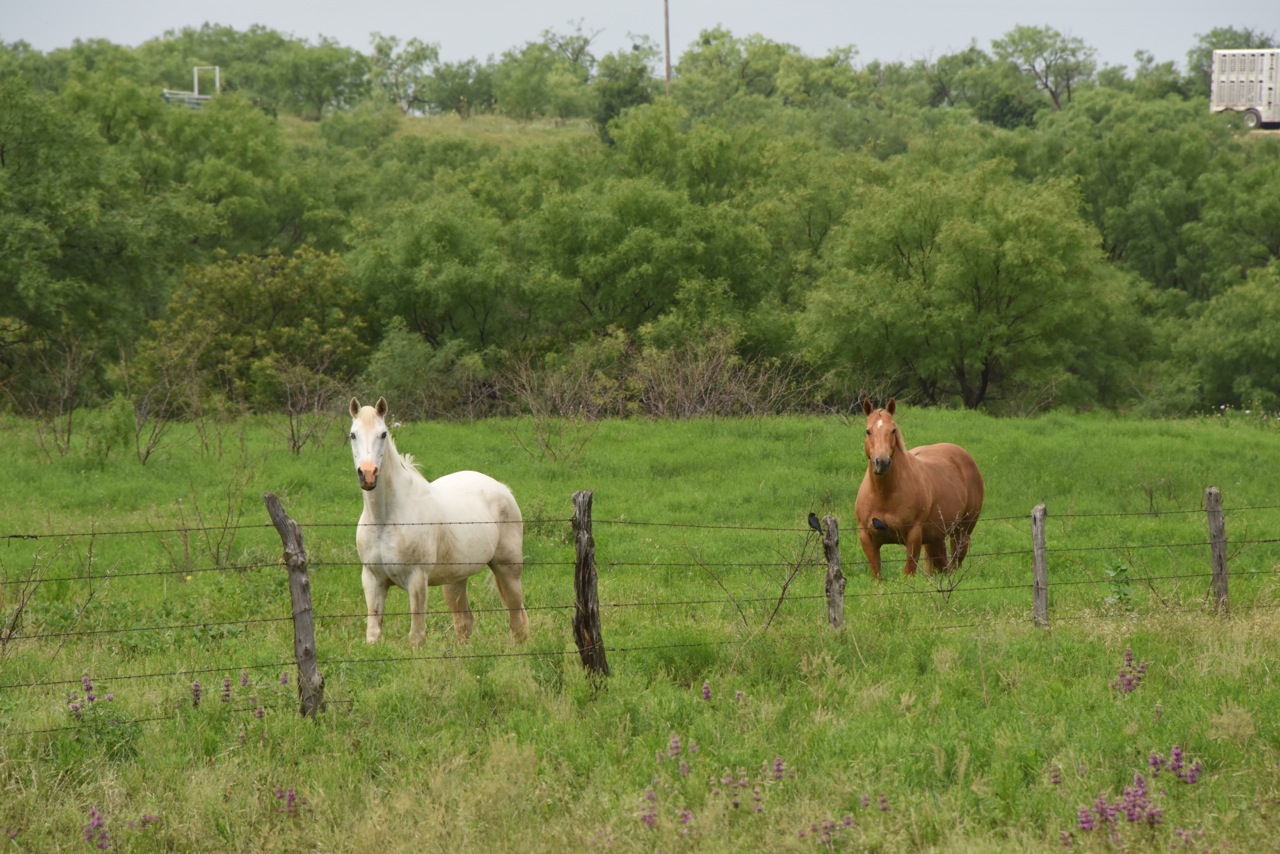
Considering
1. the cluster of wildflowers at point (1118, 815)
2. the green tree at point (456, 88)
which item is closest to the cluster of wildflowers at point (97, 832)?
the cluster of wildflowers at point (1118, 815)

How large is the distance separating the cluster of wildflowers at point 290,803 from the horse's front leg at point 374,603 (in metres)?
2.83

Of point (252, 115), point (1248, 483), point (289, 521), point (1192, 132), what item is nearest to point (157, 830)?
point (289, 521)

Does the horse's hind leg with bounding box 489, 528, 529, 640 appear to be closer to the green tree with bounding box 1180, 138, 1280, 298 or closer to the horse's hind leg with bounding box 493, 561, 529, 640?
the horse's hind leg with bounding box 493, 561, 529, 640

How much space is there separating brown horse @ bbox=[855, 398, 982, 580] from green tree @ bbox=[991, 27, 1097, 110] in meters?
105

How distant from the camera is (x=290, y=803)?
624cm

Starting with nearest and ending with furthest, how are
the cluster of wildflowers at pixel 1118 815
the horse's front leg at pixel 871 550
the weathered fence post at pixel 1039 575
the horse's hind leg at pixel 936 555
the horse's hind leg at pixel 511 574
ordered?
the cluster of wildflowers at pixel 1118 815 → the weathered fence post at pixel 1039 575 → the horse's hind leg at pixel 511 574 → the horse's front leg at pixel 871 550 → the horse's hind leg at pixel 936 555

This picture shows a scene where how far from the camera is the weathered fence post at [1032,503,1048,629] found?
9836mm

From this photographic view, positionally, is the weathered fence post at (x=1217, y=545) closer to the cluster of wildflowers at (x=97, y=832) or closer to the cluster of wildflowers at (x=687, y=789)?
the cluster of wildflowers at (x=687, y=789)

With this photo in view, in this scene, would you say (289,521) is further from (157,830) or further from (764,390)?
(764,390)

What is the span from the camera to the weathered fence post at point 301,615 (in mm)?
7223

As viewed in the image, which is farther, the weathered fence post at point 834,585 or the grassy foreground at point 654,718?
the weathered fence post at point 834,585

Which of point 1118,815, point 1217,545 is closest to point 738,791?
point 1118,815

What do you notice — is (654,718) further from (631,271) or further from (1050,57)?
(1050,57)

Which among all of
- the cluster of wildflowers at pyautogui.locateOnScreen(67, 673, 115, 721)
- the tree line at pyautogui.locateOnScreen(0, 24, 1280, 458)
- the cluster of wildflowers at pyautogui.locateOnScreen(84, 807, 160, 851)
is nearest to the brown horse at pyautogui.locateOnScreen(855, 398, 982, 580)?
the cluster of wildflowers at pyautogui.locateOnScreen(67, 673, 115, 721)
